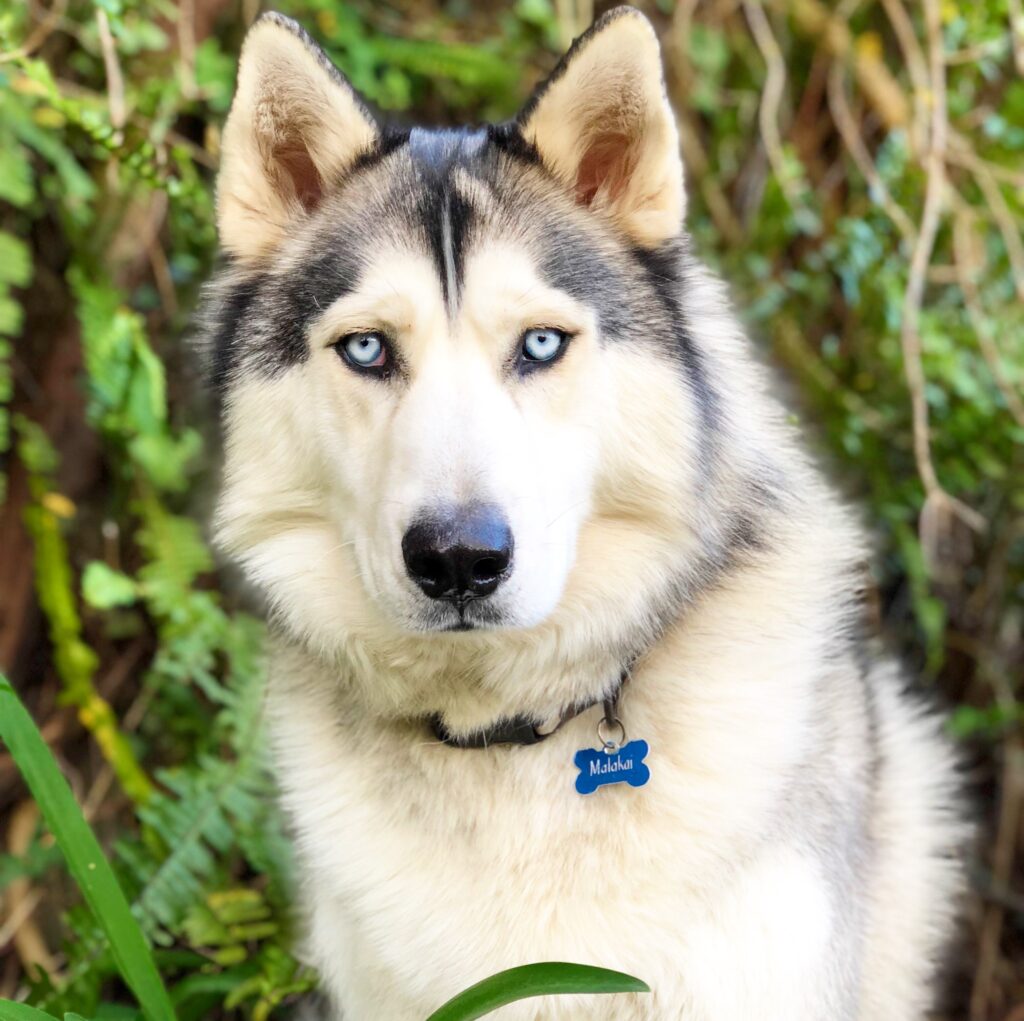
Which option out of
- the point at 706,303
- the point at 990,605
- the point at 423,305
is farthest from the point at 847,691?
the point at 990,605

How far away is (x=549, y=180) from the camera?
2.09 meters

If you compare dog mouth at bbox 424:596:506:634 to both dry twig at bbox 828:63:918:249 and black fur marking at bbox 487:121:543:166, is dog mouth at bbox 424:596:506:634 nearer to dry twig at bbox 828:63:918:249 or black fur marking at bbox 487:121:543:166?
black fur marking at bbox 487:121:543:166

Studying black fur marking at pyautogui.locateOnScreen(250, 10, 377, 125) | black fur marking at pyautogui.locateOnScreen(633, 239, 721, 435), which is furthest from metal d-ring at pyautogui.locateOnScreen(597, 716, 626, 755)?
black fur marking at pyautogui.locateOnScreen(250, 10, 377, 125)

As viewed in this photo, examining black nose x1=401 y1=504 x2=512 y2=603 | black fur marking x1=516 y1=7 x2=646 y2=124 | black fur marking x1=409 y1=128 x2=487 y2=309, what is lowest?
black nose x1=401 y1=504 x2=512 y2=603

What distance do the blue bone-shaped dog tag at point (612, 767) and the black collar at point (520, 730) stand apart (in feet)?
0.25

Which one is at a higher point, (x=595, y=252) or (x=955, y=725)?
(x=595, y=252)

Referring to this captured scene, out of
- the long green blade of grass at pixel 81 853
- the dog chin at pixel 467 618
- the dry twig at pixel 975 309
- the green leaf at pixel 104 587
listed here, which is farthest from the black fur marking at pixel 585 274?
the dry twig at pixel 975 309

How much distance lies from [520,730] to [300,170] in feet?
3.94

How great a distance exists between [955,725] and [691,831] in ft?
6.30

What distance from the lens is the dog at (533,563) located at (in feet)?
6.25

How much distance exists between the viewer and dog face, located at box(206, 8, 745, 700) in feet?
5.98

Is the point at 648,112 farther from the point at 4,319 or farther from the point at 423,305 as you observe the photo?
the point at 4,319

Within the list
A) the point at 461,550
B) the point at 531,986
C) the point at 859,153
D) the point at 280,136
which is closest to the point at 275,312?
the point at 280,136

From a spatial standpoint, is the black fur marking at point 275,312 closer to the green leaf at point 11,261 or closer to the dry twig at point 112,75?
the dry twig at point 112,75
